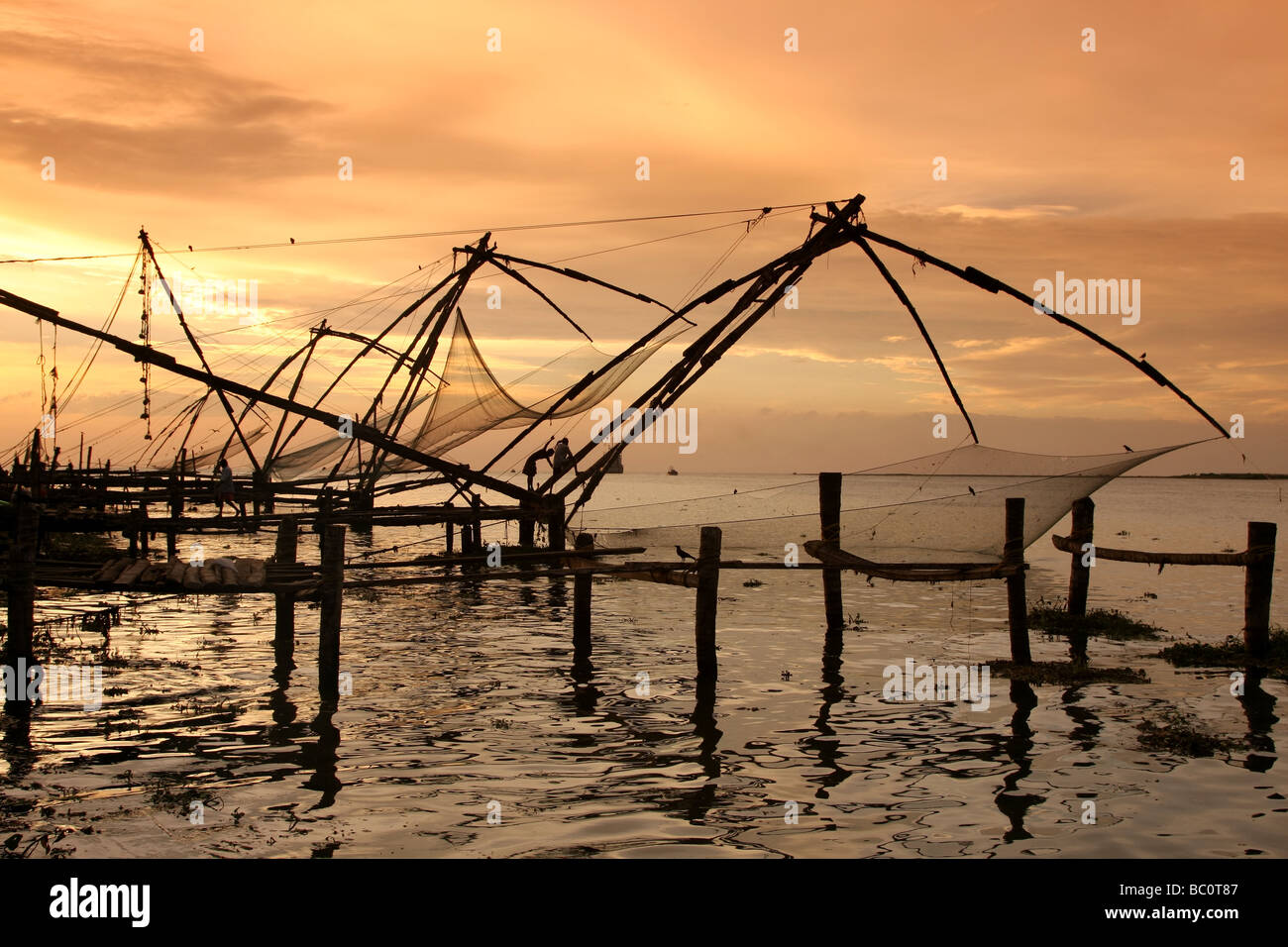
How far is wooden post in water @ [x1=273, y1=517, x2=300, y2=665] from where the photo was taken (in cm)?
1061

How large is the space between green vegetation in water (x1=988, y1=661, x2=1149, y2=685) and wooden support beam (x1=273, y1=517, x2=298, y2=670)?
302 inches

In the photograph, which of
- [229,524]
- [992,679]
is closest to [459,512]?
[229,524]

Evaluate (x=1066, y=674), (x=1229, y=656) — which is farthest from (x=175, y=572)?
(x=1229, y=656)

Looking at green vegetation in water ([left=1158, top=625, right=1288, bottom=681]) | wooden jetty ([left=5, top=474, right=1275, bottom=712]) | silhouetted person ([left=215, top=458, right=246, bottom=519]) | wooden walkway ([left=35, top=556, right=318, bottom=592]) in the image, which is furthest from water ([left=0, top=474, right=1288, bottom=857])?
silhouetted person ([left=215, top=458, right=246, bottom=519])

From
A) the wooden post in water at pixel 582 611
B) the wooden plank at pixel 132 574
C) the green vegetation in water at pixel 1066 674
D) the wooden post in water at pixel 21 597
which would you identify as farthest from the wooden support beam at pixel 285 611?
the green vegetation in water at pixel 1066 674

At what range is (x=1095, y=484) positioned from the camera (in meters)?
12.1

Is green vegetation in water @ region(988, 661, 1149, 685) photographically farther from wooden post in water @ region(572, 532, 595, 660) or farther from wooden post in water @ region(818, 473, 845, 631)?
wooden post in water @ region(572, 532, 595, 660)

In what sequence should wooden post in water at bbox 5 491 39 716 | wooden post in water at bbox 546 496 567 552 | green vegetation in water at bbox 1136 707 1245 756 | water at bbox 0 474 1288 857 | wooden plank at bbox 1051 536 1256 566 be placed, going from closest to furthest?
water at bbox 0 474 1288 857
green vegetation in water at bbox 1136 707 1245 756
wooden post in water at bbox 5 491 39 716
wooden plank at bbox 1051 536 1256 566
wooden post in water at bbox 546 496 567 552

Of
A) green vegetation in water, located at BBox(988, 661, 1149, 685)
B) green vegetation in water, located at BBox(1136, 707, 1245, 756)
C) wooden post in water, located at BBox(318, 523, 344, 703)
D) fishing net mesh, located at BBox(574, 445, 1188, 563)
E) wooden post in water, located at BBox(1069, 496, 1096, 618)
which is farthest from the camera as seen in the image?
wooden post in water, located at BBox(1069, 496, 1096, 618)

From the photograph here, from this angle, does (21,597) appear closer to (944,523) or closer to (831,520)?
(831,520)
